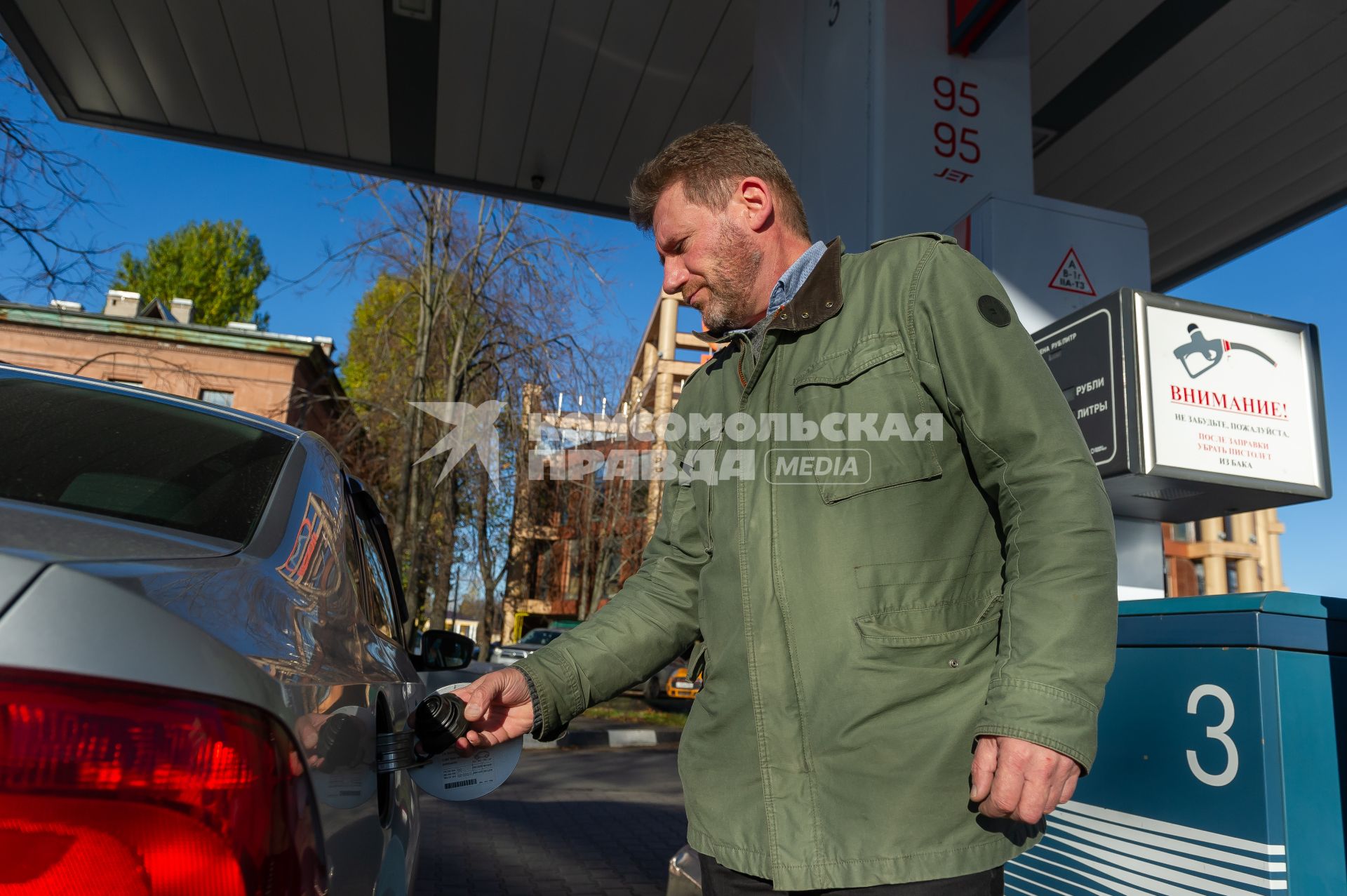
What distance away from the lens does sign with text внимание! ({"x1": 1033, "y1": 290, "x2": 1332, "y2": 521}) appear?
10.3 feet

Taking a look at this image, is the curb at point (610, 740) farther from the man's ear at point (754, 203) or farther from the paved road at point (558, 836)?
the man's ear at point (754, 203)

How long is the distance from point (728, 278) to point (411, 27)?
5102 mm

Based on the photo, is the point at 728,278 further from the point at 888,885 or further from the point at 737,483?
the point at 888,885

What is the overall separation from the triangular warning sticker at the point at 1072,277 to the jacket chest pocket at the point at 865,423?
2.57 metres

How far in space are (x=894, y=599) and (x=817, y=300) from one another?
56 cm

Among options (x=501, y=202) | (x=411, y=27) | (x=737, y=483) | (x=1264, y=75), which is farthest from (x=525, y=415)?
(x=737, y=483)

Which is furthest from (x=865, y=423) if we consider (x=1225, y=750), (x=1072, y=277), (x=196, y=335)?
(x=196, y=335)

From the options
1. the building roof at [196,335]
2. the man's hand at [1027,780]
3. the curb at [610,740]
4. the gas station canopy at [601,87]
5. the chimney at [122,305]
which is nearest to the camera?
the man's hand at [1027,780]

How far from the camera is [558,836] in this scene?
6.57 m

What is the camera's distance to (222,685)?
936 mm

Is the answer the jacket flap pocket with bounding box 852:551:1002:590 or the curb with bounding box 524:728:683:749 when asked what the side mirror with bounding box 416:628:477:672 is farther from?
the curb with bounding box 524:728:683:749

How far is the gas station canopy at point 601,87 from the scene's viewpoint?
596cm

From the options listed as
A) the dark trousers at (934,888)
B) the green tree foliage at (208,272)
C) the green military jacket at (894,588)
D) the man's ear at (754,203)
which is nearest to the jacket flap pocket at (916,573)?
the green military jacket at (894,588)

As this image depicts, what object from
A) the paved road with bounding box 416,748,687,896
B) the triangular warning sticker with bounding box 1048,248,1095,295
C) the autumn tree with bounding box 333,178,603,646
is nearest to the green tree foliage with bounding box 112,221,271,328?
the autumn tree with bounding box 333,178,603,646
